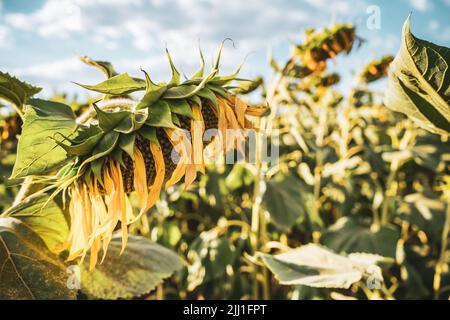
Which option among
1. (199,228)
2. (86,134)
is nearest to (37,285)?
(86,134)

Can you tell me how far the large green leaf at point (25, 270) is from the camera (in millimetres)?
693

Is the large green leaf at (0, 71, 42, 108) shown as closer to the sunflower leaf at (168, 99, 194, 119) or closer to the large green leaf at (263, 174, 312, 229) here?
the sunflower leaf at (168, 99, 194, 119)

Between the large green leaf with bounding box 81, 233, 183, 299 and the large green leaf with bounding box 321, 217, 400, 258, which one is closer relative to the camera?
the large green leaf with bounding box 81, 233, 183, 299

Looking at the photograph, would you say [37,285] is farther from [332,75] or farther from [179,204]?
[332,75]

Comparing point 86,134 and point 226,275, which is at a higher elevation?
point 86,134

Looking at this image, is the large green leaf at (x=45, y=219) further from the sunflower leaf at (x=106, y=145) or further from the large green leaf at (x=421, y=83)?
the large green leaf at (x=421, y=83)

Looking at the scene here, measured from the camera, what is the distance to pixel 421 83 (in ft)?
2.25

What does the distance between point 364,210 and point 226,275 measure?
93 centimetres

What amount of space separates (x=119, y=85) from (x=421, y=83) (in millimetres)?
450

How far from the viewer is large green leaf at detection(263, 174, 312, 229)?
1538 mm

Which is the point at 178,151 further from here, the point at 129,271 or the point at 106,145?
the point at 129,271

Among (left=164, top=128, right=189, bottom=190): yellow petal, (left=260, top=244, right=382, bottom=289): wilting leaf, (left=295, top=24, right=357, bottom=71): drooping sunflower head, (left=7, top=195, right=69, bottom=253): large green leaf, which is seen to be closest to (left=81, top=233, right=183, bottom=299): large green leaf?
(left=7, top=195, right=69, bottom=253): large green leaf

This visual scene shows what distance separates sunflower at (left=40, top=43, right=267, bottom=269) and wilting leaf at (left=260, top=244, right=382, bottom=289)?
1.24 feet

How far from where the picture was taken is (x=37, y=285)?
70 cm
